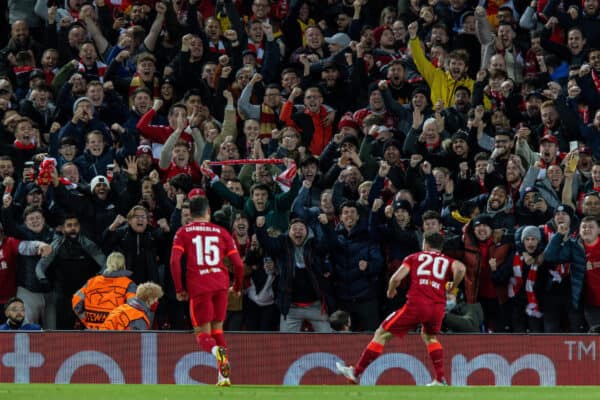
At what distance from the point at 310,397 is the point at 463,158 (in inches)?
257

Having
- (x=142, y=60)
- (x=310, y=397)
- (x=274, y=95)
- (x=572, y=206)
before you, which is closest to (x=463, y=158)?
(x=572, y=206)

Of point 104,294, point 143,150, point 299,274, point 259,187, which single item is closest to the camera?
point 104,294

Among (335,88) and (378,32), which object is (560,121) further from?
(378,32)

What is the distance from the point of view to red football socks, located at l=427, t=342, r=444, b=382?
13.1m

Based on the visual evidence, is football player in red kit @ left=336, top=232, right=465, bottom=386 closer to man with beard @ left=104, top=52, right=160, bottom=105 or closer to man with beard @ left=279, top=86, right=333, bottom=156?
man with beard @ left=279, top=86, right=333, bottom=156

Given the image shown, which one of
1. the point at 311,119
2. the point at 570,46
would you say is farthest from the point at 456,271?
the point at 570,46

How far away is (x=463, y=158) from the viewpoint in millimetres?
17125

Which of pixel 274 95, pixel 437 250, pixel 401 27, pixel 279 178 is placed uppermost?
pixel 401 27

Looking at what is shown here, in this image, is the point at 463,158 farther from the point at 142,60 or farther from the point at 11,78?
the point at 11,78

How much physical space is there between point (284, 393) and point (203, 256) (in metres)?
1.76

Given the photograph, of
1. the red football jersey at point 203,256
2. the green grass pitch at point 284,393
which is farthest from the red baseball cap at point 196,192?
the green grass pitch at point 284,393

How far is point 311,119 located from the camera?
1828 centimetres

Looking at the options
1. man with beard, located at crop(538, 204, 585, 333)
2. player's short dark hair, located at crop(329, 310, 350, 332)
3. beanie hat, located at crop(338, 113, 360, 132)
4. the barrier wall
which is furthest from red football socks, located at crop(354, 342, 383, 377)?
beanie hat, located at crop(338, 113, 360, 132)

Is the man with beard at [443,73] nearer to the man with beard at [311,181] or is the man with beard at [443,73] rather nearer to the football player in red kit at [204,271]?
the man with beard at [311,181]
